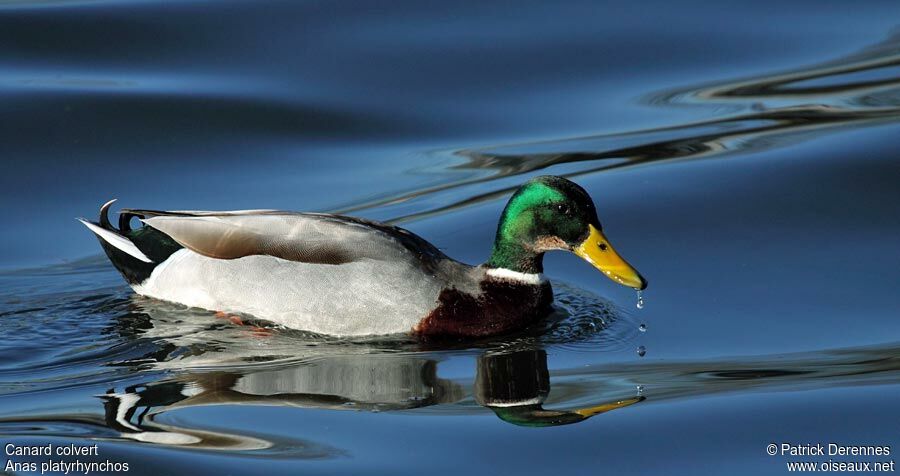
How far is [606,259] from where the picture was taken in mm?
7520

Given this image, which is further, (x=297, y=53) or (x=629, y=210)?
(x=297, y=53)

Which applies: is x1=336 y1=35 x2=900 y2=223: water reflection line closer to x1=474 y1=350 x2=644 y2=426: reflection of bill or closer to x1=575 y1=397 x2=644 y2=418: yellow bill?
x1=474 y1=350 x2=644 y2=426: reflection of bill

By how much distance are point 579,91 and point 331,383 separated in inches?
230

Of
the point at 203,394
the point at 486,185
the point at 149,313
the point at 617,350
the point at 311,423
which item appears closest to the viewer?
the point at 311,423

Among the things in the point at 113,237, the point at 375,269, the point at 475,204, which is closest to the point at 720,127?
the point at 475,204

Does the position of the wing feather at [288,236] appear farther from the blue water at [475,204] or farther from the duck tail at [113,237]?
the blue water at [475,204]

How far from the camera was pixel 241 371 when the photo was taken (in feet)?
22.2

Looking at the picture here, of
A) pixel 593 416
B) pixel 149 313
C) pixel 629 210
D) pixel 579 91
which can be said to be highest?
pixel 579 91

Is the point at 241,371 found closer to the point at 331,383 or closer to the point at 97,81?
the point at 331,383

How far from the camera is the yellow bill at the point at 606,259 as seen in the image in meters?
7.45

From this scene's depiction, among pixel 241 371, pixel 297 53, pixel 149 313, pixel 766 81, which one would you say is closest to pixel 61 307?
pixel 149 313

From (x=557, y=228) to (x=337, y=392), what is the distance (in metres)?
1.74

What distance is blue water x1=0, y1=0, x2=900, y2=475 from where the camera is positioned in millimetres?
6043

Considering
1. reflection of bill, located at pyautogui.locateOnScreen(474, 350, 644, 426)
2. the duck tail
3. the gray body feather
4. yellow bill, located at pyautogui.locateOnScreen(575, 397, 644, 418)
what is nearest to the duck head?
the gray body feather
